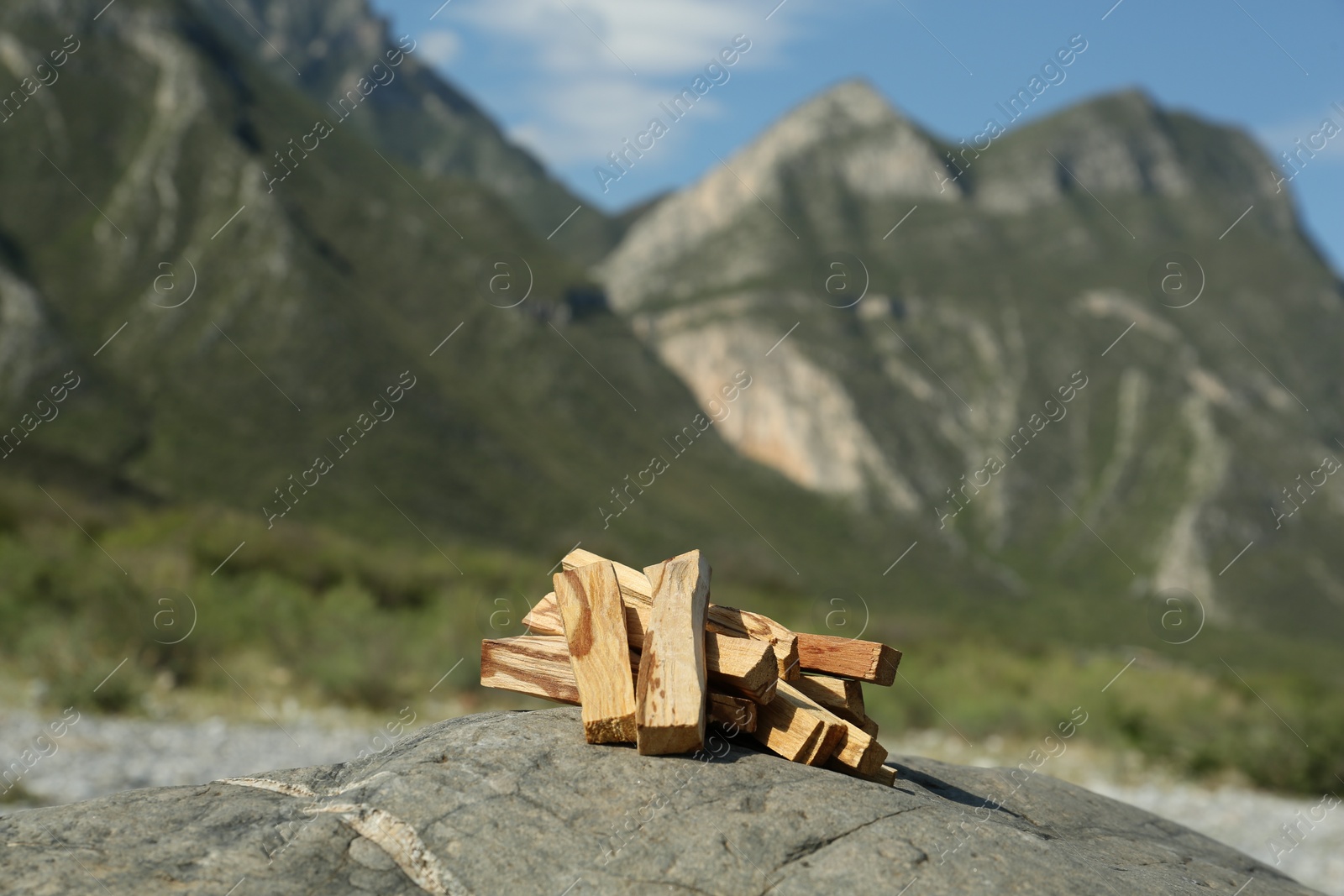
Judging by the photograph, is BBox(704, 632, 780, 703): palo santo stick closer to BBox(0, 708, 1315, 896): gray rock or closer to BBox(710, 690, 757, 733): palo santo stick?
BBox(710, 690, 757, 733): palo santo stick

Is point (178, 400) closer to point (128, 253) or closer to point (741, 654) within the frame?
point (128, 253)

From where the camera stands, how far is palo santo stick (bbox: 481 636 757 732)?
13.3 feet

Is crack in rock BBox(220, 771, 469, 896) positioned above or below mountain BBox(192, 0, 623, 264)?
below

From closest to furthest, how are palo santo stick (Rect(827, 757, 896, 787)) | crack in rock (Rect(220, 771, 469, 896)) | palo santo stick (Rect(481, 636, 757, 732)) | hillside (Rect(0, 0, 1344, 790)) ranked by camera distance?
1. crack in rock (Rect(220, 771, 469, 896))
2. palo santo stick (Rect(827, 757, 896, 787))
3. palo santo stick (Rect(481, 636, 757, 732))
4. hillside (Rect(0, 0, 1344, 790))

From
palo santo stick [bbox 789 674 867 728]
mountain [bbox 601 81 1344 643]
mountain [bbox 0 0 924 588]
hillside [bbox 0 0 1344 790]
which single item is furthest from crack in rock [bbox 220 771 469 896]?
mountain [bbox 601 81 1344 643]

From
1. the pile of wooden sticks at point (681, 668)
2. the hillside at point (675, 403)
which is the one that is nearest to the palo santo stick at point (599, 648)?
the pile of wooden sticks at point (681, 668)

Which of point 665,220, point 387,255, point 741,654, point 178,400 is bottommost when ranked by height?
point 178,400

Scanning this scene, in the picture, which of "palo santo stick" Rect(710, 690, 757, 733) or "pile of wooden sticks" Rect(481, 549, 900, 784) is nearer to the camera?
"pile of wooden sticks" Rect(481, 549, 900, 784)

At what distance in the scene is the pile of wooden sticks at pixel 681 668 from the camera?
357 cm

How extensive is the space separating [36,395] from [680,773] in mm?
58495

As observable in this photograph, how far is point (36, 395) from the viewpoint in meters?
52.4

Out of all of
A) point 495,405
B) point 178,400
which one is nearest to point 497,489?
point 495,405

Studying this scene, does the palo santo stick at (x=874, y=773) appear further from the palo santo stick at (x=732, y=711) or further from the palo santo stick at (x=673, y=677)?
the palo santo stick at (x=673, y=677)

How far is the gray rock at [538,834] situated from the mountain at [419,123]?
17341cm
